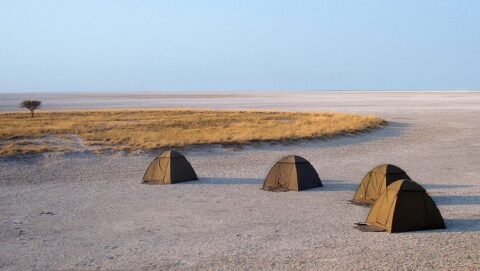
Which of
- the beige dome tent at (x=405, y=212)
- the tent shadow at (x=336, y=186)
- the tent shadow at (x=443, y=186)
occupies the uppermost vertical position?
the beige dome tent at (x=405, y=212)

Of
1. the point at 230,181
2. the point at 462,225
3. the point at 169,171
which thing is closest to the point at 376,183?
the point at 462,225

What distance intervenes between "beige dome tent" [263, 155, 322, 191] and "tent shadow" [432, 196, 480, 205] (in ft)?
12.4

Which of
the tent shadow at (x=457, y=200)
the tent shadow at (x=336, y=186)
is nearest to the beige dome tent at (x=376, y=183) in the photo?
the tent shadow at (x=457, y=200)

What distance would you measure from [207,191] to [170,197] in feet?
4.42

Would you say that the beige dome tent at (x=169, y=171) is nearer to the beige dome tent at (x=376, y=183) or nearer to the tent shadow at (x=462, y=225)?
the beige dome tent at (x=376, y=183)

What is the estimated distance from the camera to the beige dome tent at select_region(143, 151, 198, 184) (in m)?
20.0

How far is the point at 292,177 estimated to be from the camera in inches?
721

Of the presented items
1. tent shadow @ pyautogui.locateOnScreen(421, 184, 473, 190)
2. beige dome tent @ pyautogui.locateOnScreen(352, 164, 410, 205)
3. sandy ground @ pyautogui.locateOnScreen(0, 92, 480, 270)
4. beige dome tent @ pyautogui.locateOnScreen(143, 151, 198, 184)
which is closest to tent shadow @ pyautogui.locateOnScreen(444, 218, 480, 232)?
sandy ground @ pyautogui.locateOnScreen(0, 92, 480, 270)

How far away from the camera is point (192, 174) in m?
20.5

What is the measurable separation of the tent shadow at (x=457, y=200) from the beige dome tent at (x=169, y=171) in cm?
Result: 815

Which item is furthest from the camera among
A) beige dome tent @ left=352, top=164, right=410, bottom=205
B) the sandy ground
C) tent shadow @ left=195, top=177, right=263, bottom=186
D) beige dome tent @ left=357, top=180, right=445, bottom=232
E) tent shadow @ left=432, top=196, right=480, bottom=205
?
tent shadow @ left=195, top=177, right=263, bottom=186

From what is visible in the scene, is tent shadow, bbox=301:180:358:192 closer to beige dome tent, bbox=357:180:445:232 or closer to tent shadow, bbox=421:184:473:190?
tent shadow, bbox=421:184:473:190

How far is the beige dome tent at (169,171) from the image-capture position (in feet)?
65.6

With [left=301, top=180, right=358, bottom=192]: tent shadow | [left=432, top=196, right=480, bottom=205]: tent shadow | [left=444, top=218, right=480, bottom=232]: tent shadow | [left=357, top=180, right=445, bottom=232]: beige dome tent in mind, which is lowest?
[left=301, top=180, right=358, bottom=192]: tent shadow
